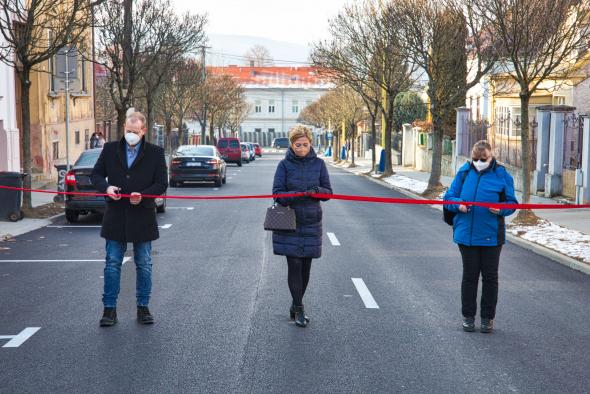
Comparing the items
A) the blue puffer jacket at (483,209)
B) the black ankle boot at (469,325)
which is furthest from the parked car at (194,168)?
the black ankle boot at (469,325)

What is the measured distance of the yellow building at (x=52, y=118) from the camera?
3119cm

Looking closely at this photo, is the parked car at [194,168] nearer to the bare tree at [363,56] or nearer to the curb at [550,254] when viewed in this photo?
the bare tree at [363,56]

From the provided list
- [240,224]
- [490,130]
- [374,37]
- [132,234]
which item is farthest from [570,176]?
[132,234]

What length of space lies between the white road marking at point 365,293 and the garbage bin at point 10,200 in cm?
863

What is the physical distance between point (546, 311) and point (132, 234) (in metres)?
4.18

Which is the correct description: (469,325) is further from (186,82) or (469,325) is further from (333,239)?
(186,82)

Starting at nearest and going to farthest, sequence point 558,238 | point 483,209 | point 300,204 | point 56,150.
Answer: point 483,209
point 300,204
point 558,238
point 56,150

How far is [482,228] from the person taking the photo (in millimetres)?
7793

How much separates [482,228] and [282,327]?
196 centimetres

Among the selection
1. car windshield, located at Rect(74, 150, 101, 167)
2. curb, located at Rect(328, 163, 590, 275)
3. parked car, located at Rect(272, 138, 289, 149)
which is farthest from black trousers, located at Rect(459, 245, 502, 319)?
parked car, located at Rect(272, 138, 289, 149)

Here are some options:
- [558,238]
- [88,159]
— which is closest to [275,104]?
[88,159]

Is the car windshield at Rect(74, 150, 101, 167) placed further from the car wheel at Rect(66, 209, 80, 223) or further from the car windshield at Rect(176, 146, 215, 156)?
the car windshield at Rect(176, 146, 215, 156)

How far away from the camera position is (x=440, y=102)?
1161 inches

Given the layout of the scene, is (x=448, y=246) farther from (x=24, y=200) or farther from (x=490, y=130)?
(x=490, y=130)
